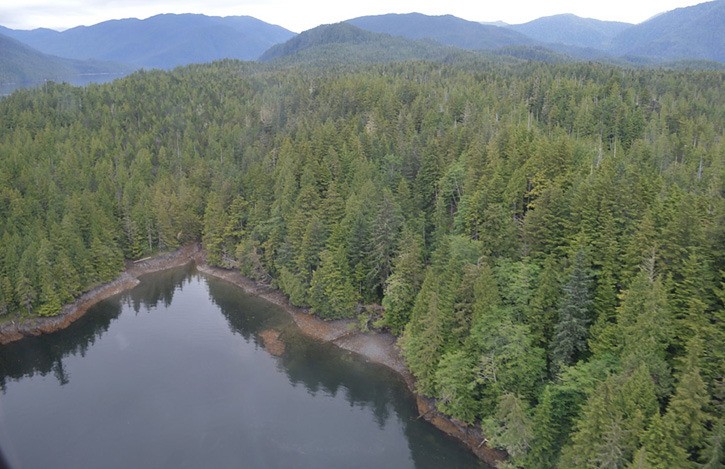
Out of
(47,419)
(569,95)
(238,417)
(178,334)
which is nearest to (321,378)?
(238,417)

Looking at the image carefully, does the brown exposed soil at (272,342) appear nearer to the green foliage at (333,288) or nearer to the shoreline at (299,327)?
the shoreline at (299,327)

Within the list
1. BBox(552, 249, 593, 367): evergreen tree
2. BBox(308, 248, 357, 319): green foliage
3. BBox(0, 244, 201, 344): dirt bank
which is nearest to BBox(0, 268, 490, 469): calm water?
BBox(0, 244, 201, 344): dirt bank

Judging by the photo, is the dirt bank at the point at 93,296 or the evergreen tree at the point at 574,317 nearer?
the evergreen tree at the point at 574,317

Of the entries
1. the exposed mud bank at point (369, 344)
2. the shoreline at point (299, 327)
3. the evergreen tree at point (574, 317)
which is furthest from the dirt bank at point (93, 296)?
the evergreen tree at point (574, 317)

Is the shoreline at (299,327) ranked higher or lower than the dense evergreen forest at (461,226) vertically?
lower

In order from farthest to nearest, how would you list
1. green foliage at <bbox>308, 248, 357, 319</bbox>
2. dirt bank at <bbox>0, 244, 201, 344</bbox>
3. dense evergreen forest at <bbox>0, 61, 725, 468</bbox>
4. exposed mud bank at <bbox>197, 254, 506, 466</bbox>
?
green foliage at <bbox>308, 248, 357, 319</bbox> < dirt bank at <bbox>0, 244, 201, 344</bbox> < exposed mud bank at <bbox>197, 254, 506, 466</bbox> < dense evergreen forest at <bbox>0, 61, 725, 468</bbox>

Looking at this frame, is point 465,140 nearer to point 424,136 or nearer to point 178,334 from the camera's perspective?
point 424,136

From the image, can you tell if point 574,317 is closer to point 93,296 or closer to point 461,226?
point 461,226

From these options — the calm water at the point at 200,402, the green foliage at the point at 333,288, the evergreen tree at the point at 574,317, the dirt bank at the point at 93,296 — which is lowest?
the calm water at the point at 200,402

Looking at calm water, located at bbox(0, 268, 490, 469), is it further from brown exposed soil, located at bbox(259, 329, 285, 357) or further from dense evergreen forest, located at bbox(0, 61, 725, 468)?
dense evergreen forest, located at bbox(0, 61, 725, 468)
